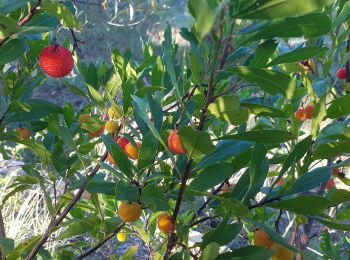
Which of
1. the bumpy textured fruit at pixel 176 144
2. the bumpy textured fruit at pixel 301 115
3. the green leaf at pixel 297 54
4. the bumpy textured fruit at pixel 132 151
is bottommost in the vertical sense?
the bumpy textured fruit at pixel 301 115

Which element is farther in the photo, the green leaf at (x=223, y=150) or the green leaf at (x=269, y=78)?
the green leaf at (x=223, y=150)

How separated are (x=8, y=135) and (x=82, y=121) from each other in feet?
0.49

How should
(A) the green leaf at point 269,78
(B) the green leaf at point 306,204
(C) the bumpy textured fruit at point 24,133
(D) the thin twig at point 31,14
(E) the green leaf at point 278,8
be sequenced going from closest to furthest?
(E) the green leaf at point 278,8 → (A) the green leaf at point 269,78 → (B) the green leaf at point 306,204 → (D) the thin twig at point 31,14 → (C) the bumpy textured fruit at point 24,133

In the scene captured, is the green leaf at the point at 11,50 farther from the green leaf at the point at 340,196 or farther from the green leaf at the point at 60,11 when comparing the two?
the green leaf at the point at 340,196

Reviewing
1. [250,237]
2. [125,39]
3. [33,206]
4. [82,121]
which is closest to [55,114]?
[82,121]

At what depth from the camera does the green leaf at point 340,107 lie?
0.94 meters

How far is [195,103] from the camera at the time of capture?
96cm

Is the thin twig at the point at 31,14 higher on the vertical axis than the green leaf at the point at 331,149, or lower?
higher

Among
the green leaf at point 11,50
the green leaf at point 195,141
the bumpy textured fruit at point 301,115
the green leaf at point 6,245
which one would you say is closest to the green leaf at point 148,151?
the green leaf at point 195,141

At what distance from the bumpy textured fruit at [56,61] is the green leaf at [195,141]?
381 mm

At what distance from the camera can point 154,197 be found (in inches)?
33.0

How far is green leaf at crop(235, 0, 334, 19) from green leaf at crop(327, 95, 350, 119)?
0.35m

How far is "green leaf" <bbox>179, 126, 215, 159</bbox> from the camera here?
0.70 m

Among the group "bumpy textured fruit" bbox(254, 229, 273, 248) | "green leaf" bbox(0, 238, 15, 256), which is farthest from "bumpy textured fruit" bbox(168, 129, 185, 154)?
"green leaf" bbox(0, 238, 15, 256)
